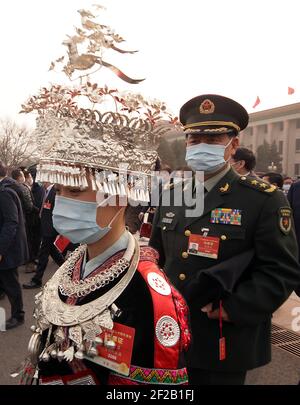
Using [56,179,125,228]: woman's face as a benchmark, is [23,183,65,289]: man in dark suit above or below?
below

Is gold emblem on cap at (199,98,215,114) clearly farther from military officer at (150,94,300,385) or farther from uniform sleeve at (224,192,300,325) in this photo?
uniform sleeve at (224,192,300,325)

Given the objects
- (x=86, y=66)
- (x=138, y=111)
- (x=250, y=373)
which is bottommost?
(x=250, y=373)

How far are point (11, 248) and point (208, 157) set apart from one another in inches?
129

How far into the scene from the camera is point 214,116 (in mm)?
2607

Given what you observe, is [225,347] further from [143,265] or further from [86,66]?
[86,66]

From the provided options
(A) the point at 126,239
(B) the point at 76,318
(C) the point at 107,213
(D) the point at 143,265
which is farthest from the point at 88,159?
(B) the point at 76,318

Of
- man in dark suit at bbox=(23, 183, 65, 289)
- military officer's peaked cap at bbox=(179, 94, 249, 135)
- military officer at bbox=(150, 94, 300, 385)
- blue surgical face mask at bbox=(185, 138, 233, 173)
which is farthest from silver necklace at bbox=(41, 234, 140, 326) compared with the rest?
man in dark suit at bbox=(23, 183, 65, 289)

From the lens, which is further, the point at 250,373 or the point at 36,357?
the point at 250,373

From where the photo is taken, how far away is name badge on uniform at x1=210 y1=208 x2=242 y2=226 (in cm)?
243

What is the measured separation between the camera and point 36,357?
179 cm

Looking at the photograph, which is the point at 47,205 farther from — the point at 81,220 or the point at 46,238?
the point at 81,220

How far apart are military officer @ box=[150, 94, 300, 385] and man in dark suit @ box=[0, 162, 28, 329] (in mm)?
2720

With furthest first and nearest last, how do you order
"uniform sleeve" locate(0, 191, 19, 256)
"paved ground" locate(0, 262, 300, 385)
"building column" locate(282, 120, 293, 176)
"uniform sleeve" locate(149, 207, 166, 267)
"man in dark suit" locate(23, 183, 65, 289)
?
"building column" locate(282, 120, 293, 176) < "man in dark suit" locate(23, 183, 65, 289) < "uniform sleeve" locate(0, 191, 19, 256) < "paved ground" locate(0, 262, 300, 385) < "uniform sleeve" locate(149, 207, 166, 267)

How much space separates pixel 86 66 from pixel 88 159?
505mm
